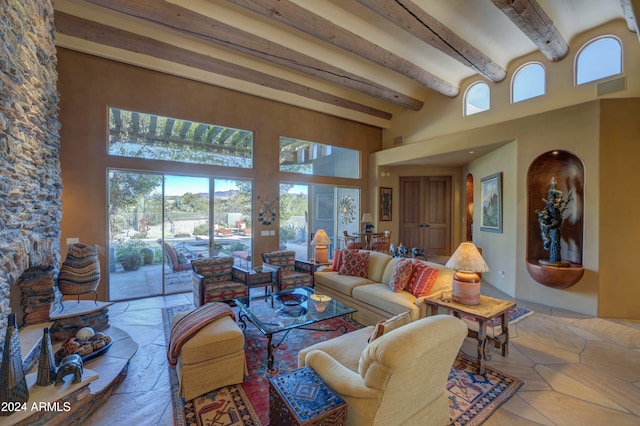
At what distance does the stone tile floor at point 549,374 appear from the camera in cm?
208

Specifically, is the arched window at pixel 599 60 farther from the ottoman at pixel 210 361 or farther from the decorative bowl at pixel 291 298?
the ottoman at pixel 210 361

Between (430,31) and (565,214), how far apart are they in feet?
12.4

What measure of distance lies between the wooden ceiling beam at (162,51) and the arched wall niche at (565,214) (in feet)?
16.1

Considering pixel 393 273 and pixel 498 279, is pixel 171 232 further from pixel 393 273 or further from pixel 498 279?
pixel 498 279

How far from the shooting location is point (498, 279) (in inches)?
218

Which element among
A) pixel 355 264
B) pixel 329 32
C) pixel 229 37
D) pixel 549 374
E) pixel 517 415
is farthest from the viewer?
pixel 355 264

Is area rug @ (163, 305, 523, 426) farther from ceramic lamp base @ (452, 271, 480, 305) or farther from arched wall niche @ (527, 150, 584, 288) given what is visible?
arched wall niche @ (527, 150, 584, 288)

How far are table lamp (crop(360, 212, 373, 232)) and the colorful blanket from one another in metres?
5.21

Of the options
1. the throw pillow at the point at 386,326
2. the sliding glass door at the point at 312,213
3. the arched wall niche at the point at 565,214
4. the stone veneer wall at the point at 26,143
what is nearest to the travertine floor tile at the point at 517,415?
the throw pillow at the point at 386,326

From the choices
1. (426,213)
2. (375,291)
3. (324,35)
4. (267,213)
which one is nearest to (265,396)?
(375,291)

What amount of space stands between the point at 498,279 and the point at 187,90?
7400 millimetres

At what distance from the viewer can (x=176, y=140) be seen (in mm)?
5316

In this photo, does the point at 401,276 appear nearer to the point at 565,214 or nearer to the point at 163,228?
the point at 565,214

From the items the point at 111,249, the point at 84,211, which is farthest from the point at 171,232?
the point at 84,211
